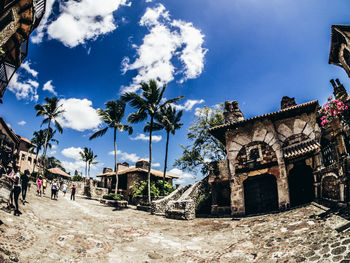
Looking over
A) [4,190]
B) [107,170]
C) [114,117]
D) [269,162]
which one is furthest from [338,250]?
[107,170]

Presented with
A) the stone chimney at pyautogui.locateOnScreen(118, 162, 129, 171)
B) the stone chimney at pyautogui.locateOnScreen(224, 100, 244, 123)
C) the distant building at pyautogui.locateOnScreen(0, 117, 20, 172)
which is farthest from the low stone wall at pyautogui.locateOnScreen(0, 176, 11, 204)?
the stone chimney at pyautogui.locateOnScreen(118, 162, 129, 171)

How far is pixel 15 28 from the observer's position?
11195 millimetres

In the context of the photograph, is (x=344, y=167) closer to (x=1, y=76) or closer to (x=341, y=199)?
(x=341, y=199)

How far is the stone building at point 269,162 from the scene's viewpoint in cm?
1241

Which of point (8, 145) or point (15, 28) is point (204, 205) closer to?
point (15, 28)

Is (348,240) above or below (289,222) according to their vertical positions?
above

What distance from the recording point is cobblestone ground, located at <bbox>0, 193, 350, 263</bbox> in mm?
5637

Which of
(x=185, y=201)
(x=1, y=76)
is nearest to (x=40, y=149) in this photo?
(x=1, y=76)

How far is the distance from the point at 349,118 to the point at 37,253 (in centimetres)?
1277

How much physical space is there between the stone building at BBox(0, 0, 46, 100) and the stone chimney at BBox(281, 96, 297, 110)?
18552 millimetres

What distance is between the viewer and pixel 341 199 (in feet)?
25.8

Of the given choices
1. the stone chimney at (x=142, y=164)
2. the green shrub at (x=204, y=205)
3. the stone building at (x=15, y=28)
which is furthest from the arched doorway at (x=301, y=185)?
the stone chimney at (x=142, y=164)

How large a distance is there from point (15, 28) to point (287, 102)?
62.8ft

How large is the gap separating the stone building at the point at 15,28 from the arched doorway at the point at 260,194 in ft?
55.1
